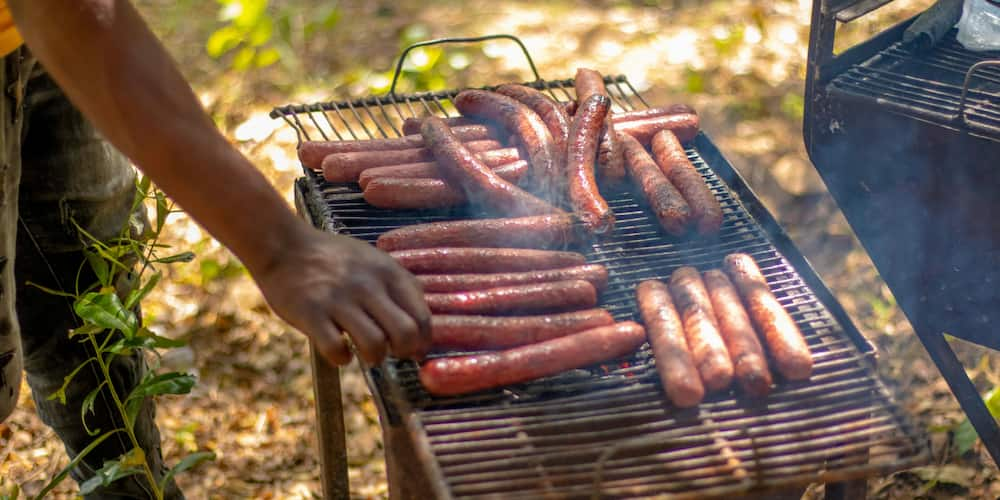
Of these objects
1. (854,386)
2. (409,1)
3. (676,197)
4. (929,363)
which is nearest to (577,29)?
(409,1)

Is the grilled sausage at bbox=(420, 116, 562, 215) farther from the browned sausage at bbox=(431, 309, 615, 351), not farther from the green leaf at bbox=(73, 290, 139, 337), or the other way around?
the green leaf at bbox=(73, 290, 139, 337)

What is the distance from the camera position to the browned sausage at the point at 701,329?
269cm

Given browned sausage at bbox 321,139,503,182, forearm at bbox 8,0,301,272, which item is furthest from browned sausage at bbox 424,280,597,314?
browned sausage at bbox 321,139,503,182

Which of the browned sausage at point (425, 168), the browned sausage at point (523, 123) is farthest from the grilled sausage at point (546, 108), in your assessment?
the browned sausage at point (425, 168)

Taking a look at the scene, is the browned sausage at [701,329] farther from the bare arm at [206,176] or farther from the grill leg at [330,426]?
the grill leg at [330,426]

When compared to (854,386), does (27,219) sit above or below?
above

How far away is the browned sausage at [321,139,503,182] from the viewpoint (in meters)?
3.69

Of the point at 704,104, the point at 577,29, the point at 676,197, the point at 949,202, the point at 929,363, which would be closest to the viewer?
the point at 949,202

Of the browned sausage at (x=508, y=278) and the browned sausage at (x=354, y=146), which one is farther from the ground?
the browned sausage at (x=354, y=146)

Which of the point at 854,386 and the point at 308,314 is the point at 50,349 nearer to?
the point at 308,314

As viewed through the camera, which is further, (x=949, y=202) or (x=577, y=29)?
(x=577, y=29)

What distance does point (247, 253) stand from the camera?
2418 mm

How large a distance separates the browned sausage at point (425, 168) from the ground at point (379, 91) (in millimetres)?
1803

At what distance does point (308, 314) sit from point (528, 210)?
4.11 feet
